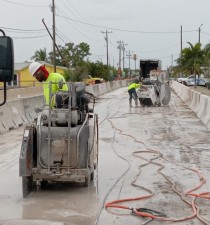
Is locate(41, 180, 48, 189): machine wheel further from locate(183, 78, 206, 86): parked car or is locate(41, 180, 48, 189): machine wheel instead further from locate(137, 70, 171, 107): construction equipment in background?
locate(183, 78, 206, 86): parked car

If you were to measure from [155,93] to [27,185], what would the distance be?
790 inches

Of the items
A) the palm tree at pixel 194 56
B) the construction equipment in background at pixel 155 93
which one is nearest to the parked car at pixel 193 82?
the palm tree at pixel 194 56

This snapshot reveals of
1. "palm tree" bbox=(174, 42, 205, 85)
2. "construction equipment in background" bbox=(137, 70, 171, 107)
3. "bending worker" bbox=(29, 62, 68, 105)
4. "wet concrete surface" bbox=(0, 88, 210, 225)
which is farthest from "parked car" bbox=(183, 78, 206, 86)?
"bending worker" bbox=(29, 62, 68, 105)

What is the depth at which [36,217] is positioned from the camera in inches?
261

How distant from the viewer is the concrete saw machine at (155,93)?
26.8 metres

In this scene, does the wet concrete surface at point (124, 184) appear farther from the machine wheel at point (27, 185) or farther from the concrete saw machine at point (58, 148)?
the concrete saw machine at point (58, 148)

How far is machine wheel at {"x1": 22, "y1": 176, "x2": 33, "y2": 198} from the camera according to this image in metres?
7.59

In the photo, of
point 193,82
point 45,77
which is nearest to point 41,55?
point 193,82

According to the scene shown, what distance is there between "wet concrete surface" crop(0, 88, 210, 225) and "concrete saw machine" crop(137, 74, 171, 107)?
461 inches

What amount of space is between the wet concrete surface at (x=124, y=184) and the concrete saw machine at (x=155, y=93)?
461 inches

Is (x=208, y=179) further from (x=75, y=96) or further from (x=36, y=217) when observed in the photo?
(x=36, y=217)

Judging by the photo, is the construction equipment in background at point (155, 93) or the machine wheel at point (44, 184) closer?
the machine wheel at point (44, 184)

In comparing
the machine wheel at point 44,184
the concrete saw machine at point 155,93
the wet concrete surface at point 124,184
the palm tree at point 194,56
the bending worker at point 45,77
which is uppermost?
the palm tree at point 194,56

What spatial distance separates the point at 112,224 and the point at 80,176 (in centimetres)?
152
